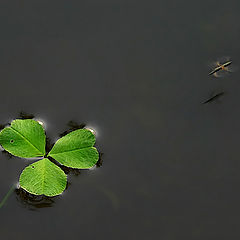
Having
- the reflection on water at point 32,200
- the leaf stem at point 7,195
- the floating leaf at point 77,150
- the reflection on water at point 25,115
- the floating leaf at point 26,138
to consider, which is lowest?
the reflection on water at point 32,200

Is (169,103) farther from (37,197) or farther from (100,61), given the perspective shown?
(37,197)

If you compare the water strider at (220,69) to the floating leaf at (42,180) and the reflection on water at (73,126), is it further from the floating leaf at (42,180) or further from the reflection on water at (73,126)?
the floating leaf at (42,180)

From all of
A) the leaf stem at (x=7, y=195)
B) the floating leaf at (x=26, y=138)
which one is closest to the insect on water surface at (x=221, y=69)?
the floating leaf at (x=26, y=138)

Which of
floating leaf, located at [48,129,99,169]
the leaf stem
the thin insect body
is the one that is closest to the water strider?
the thin insect body

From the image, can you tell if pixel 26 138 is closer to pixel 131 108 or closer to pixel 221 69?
pixel 131 108

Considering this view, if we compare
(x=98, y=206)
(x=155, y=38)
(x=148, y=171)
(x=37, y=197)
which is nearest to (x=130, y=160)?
(x=148, y=171)

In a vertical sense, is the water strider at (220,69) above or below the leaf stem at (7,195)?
above
